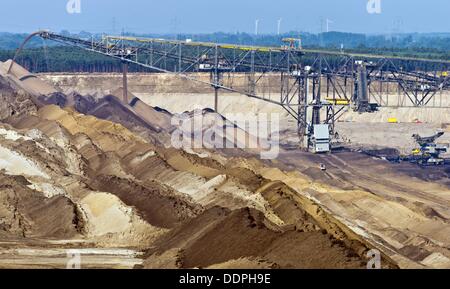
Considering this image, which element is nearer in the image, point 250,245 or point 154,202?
point 250,245

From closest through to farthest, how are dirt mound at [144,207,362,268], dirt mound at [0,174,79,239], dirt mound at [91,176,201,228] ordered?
dirt mound at [144,207,362,268]
dirt mound at [0,174,79,239]
dirt mound at [91,176,201,228]

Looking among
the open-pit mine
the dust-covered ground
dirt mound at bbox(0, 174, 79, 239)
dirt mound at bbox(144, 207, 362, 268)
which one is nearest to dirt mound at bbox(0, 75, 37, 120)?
the open-pit mine

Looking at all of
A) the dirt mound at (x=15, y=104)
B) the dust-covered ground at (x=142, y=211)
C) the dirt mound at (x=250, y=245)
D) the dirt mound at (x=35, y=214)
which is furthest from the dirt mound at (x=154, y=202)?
the dirt mound at (x=15, y=104)

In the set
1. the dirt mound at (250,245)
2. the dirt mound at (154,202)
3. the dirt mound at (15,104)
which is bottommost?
the dirt mound at (15,104)

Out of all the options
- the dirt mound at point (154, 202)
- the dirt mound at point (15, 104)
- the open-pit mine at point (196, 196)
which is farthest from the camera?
the dirt mound at point (15, 104)

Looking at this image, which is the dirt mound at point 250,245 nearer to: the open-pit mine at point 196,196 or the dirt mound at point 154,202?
the open-pit mine at point 196,196

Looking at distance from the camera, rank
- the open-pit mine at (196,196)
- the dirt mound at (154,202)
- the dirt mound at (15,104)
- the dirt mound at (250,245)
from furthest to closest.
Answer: the dirt mound at (15,104) → the dirt mound at (154,202) → the open-pit mine at (196,196) → the dirt mound at (250,245)

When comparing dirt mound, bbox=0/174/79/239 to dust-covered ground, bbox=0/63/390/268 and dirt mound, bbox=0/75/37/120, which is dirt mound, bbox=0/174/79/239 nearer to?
dust-covered ground, bbox=0/63/390/268

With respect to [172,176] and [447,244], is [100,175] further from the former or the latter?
[447,244]

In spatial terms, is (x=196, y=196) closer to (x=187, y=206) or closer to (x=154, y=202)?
(x=154, y=202)

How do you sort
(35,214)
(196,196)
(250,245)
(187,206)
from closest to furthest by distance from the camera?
(250,245)
(187,206)
(35,214)
(196,196)

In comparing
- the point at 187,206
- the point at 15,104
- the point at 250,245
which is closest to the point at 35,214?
the point at 187,206
